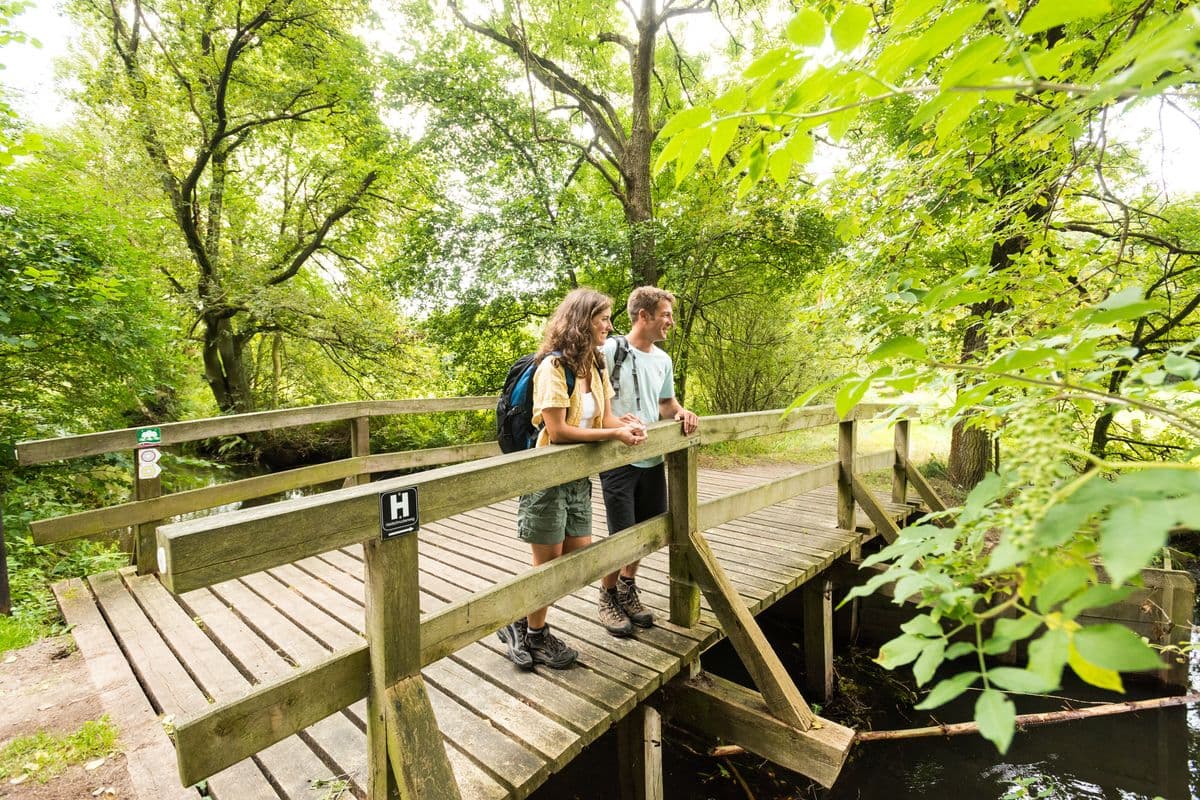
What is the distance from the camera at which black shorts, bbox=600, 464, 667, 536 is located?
2893 millimetres

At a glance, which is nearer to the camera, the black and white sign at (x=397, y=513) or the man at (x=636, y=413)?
the black and white sign at (x=397, y=513)

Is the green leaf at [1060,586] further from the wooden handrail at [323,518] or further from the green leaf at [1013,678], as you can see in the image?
the wooden handrail at [323,518]

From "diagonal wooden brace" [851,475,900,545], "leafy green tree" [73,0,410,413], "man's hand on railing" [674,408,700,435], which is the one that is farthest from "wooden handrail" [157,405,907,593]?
"leafy green tree" [73,0,410,413]

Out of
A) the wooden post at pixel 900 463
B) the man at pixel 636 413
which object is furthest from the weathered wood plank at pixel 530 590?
the wooden post at pixel 900 463

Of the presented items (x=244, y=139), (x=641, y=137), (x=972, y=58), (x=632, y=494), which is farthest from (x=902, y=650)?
(x=244, y=139)

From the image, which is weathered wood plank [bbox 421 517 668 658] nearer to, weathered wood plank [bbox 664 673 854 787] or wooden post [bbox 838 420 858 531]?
weathered wood plank [bbox 664 673 854 787]

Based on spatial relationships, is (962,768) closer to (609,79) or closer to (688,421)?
(688,421)

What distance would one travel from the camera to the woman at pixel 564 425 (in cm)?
223

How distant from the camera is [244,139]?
10703 millimetres

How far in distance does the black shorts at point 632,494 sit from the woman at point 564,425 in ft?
0.86

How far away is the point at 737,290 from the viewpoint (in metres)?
9.97

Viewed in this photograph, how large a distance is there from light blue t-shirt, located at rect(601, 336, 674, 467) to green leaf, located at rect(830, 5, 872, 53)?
6.35 feet

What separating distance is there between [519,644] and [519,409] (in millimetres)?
1190

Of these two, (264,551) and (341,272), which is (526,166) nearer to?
(341,272)
